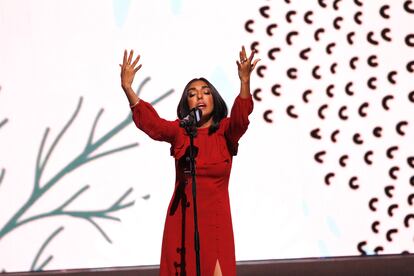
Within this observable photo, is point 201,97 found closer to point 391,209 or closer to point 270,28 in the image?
point 270,28

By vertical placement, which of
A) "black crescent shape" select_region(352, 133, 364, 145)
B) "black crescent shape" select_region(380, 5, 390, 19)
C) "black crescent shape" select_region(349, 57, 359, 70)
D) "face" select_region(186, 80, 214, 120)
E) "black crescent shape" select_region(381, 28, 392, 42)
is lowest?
"black crescent shape" select_region(352, 133, 364, 145)

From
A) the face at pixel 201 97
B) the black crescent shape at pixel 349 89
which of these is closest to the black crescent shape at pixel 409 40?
the black crescent shape at pixel 349 89

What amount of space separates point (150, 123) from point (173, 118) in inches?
70.5

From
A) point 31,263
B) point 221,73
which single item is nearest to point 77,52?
point 221,73

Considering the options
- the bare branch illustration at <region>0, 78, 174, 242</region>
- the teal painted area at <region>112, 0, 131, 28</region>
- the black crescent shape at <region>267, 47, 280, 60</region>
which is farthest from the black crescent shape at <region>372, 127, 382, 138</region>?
the teal painted area at <region>112, 0, 131, 28</region>

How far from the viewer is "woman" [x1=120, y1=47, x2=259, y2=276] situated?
8.37 feet

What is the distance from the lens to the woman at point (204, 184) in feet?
8.37

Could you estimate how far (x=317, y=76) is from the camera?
4551 millimetres

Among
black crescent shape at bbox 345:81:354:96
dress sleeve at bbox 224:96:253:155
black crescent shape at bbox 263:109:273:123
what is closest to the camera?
dress sleeve at bbox 224:96:253:155

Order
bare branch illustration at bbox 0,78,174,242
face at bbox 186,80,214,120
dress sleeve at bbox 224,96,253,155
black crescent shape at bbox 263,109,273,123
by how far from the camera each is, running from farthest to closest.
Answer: black crescent shape at bbox 263,109,273,123 → bare branch illustration at bbox 0,78,174,242 → face at bbox 186,80,214,120 → dress sleeve at bbox 224,96,253,155

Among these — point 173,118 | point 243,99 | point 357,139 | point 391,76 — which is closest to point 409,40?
point 391,76

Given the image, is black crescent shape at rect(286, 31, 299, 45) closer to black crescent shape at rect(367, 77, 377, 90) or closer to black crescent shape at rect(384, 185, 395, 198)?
black crescent shape at rect(367, 77, 377, 90)

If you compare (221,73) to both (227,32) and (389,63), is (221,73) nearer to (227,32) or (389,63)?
(227,32)

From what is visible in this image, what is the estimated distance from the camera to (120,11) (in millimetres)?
4426
